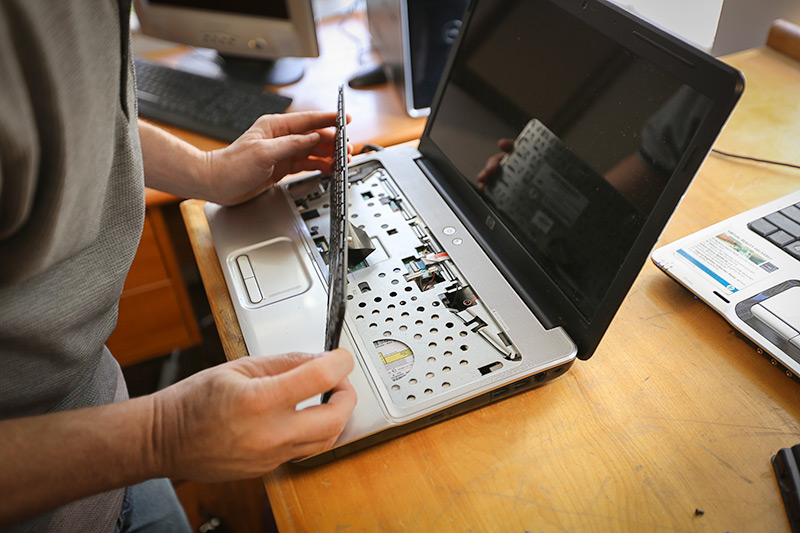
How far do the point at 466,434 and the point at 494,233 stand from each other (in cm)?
27

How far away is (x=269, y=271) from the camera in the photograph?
724 mm

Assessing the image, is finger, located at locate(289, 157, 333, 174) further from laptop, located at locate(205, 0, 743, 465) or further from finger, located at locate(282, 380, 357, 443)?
finger, located at locate(282, 380, 357, 443)

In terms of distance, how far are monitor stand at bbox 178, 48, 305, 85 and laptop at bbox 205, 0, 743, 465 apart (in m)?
0.59

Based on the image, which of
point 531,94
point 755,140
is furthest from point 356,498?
point 755,140

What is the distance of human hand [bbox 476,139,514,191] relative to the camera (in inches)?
28.9

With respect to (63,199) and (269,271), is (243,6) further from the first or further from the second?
(63,199)

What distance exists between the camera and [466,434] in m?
0.58

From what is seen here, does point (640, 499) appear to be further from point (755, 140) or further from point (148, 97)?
point (148, 97)

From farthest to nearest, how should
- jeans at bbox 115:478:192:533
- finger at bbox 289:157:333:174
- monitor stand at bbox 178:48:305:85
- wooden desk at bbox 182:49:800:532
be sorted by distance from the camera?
monitor stand at bbox 178:48:305:85, finger at bbox 289:157:333:174, jeans at bbox 115:478:192:533, wooden desk at bbox 182:49:800:532

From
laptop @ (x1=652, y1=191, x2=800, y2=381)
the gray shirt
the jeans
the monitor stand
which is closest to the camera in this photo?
the gray shirt

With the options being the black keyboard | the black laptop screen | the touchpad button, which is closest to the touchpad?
the black laptop screen

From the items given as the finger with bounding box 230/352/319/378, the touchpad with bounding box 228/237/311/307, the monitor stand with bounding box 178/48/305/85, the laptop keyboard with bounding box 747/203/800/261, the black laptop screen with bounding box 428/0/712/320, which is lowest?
the monitor stand with bounding box 178/48/305/85

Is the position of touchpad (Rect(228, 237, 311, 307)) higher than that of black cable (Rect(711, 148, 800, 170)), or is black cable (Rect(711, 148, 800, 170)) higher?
black cable (Rect(711, 148, 800, 170))

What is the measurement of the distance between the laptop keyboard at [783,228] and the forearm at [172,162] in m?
0.74
